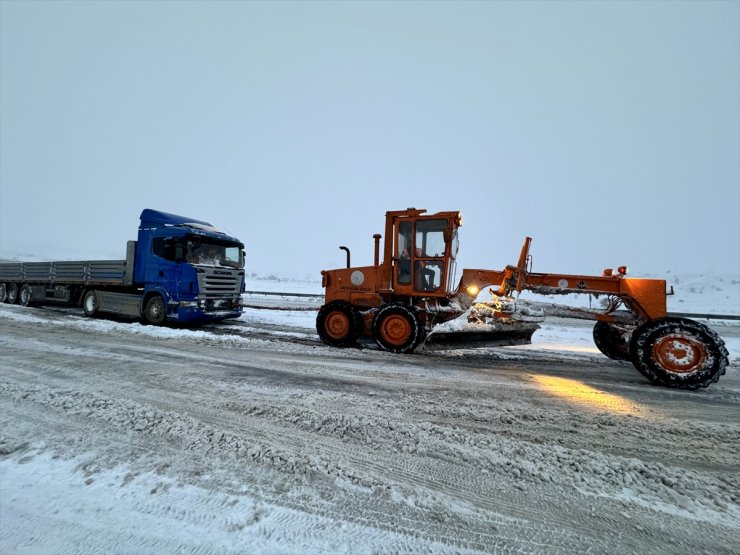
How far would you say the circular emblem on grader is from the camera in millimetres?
7895

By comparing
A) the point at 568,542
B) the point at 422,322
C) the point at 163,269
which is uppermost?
the point at 163,269

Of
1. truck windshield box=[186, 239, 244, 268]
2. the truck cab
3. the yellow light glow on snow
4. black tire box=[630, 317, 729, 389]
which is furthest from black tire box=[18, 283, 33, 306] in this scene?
black tire box=[630, 317, 729, 389]

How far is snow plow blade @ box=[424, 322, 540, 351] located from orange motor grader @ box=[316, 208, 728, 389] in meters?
0.03

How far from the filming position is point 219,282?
9.98 meters

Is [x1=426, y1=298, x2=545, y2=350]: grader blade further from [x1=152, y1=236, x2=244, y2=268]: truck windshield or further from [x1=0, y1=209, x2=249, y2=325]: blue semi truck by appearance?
[x1=152, y1=236, x2=244, y2=268]: truck windshield

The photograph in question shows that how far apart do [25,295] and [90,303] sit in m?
5.27

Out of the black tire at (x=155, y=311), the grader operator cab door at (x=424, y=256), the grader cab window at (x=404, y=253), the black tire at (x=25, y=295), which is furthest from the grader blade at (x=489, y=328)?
the black tire at (x=25, y=295)

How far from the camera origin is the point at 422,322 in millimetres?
7074

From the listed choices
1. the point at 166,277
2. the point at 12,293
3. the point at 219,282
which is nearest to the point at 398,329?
the point at 219,282

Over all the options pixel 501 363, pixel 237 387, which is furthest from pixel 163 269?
pixel 501 363

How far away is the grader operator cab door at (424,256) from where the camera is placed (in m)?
7.09

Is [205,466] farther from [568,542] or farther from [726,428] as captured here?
[726,428]

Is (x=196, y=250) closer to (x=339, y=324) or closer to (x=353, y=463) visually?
(x=339, y=324)

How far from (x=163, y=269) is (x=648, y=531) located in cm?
1095
